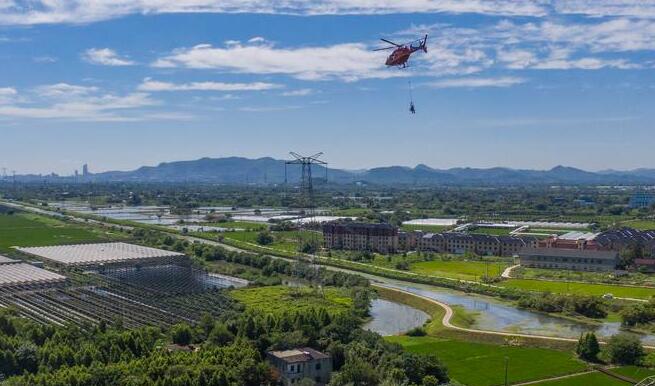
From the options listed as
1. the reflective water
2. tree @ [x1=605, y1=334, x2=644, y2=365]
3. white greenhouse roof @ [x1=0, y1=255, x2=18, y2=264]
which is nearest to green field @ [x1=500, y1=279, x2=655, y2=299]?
the reflective water

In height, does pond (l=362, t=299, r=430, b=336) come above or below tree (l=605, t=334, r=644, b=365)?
below

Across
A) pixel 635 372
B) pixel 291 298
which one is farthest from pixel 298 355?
pixel 291 298

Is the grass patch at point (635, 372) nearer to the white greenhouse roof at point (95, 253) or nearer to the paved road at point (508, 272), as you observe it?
the paved road at point (508, 272)

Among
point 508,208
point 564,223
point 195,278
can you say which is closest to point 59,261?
point 195,278

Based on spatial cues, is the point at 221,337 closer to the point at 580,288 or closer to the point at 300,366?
the point at 300,366

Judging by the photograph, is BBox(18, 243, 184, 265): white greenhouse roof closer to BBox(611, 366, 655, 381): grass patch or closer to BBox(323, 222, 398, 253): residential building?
BBox(323, 222, 398, 253): residential building

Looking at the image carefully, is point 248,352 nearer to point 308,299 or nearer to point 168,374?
point 168,374
